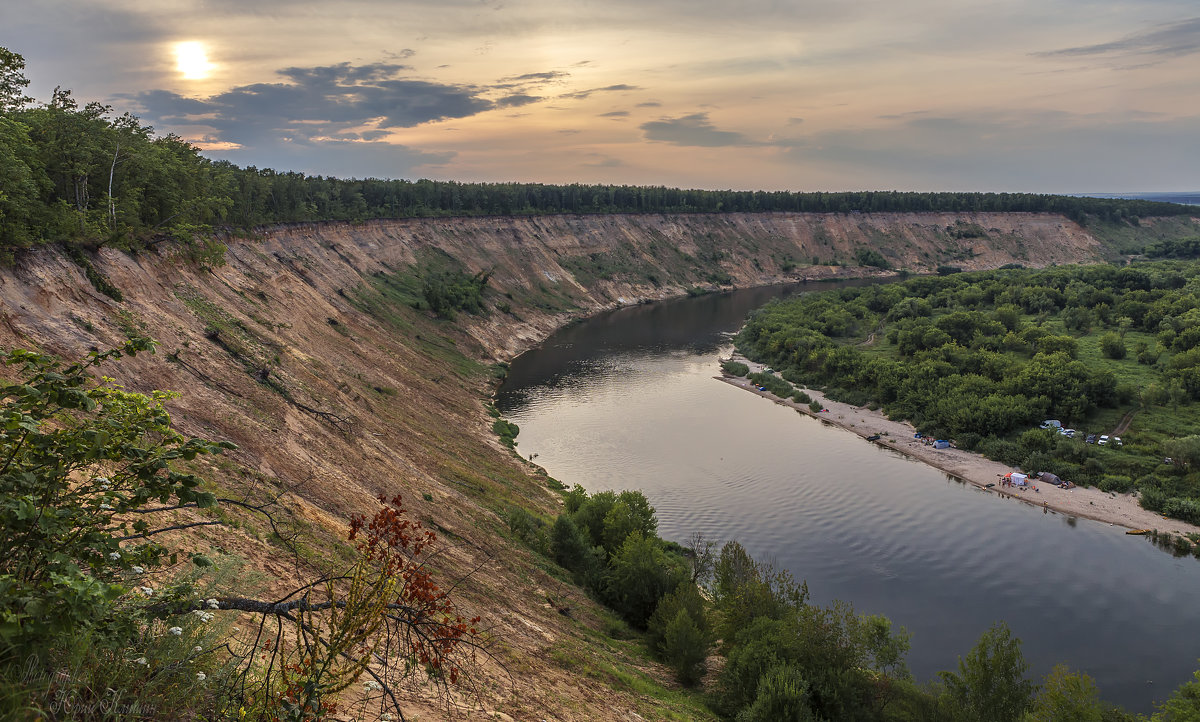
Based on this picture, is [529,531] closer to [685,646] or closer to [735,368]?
[685,646]

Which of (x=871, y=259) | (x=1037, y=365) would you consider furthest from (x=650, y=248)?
(x=1037, y=365)

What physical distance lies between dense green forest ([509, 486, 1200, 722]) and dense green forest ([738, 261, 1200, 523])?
2618cm

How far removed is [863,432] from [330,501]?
45.8m

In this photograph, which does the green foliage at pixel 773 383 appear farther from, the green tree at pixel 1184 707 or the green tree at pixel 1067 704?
the green tree at pixel 1067 704

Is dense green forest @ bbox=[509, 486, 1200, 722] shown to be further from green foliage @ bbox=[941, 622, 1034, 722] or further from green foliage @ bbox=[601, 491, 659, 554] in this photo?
green foliage @ bbox=[601, 491, 659, 554]

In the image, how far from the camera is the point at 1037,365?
2238 inches

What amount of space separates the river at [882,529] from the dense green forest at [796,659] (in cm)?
312

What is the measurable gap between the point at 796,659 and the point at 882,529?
19683 millimetres

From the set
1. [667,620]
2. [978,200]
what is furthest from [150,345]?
[978,200]

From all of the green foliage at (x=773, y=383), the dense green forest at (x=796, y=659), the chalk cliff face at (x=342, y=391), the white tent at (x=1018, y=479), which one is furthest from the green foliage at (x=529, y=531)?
the green foliage at (x=773, y=383)

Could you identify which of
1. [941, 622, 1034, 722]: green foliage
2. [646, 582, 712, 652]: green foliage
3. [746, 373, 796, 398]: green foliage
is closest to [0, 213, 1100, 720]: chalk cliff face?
[646, 582, 712, 652]: green foliage

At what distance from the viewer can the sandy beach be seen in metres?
40.3

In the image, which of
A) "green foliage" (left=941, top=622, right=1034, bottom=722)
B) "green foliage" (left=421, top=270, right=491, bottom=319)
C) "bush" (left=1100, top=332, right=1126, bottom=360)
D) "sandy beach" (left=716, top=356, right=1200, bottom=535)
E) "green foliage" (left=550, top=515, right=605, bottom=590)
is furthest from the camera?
"green foliage" (left=421, top=270, right=491, bottom=319)

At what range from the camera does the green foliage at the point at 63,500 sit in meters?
4.97
